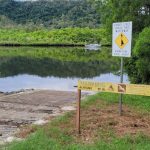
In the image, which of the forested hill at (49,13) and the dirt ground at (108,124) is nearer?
the dirt ground at (108,124)

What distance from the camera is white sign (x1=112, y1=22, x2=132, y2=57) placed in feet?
31.7

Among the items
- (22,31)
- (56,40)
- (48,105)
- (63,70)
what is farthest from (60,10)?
(48,105)

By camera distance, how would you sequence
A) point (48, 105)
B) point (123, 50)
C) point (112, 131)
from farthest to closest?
point (48, 105) < point (123, 50) < point (112, 131)

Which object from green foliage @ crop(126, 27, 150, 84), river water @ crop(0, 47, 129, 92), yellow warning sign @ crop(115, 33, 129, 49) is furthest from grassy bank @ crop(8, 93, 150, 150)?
river water @ crop(0, 47, 129, 92)

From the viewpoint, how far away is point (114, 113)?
10.4m

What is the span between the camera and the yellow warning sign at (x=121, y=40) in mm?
9777

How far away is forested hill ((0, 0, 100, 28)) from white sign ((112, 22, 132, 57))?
101295mm

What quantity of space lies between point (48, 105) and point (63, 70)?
2128cm

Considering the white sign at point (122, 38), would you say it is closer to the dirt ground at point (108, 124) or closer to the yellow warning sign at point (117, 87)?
the dirt ground at point (108, 124)

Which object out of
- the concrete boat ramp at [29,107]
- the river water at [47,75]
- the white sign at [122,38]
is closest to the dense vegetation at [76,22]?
the white sign at [122,38]

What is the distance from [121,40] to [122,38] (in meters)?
0.05

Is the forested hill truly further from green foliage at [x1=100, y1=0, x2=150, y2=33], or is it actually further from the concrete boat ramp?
the concrete boat ramp

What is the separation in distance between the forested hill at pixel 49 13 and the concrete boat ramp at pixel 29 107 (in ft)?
320

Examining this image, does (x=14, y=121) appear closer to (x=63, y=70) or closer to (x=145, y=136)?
(x=145, y=136)
